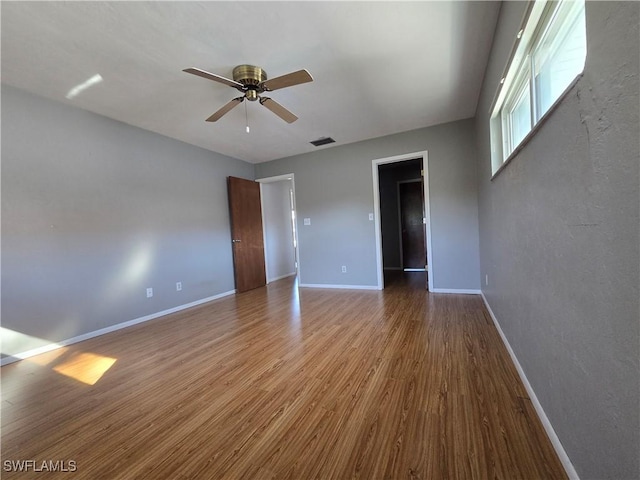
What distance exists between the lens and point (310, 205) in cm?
485

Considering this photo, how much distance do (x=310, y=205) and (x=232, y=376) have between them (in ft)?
11.2

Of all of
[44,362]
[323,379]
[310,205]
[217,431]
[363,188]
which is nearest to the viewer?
[217,431]

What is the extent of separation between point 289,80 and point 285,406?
2.30 meters

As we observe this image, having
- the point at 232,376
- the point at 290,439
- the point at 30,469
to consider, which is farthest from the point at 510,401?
the point at 30,469

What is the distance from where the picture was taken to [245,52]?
2086 mm

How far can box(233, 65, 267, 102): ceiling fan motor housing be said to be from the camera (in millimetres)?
2219

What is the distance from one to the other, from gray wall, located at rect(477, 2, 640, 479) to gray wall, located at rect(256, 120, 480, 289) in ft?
8.28

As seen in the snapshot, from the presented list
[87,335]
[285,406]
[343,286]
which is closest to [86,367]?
[87,335]

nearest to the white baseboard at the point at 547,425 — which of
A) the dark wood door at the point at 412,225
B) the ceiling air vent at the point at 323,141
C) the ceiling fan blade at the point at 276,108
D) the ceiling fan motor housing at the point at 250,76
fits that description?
the ceiling fan blade at the point at 276,108

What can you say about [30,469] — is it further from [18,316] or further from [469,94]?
[469,94]

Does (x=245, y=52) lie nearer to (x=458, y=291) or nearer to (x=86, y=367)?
(x=86, y=367)

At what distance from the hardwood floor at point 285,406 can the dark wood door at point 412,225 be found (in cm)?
363

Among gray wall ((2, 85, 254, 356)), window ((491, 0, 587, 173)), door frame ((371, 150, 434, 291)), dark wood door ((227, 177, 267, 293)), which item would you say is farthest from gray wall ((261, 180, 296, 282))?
window ((491, 0, 587, 173))

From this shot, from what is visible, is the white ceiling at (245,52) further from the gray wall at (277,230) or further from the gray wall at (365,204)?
the gray wall at (277,230)
